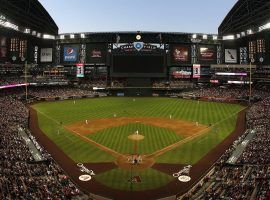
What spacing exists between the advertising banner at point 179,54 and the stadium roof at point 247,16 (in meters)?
19.1

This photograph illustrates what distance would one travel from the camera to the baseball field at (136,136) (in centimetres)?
2958

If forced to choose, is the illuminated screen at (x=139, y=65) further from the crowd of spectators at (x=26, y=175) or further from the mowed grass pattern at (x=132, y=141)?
the crowd of spectators at (x=26, y=175)

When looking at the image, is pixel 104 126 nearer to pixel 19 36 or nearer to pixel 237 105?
pixel 237 105

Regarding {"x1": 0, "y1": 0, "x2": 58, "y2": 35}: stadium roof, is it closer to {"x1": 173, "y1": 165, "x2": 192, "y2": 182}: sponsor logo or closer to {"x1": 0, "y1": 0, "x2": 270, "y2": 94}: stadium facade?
{"x1": 0, "y1": 0, "x2": 270, "y2": 94}: stadium facade

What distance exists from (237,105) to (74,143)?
48576 mm

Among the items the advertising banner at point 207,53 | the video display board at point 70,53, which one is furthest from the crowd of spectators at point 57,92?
the advertising banner at point 207,53

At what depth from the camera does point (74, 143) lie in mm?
39625

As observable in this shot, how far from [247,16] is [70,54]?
61.0m

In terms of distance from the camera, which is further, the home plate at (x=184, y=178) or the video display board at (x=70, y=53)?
the video display board at (x=70, y=53)

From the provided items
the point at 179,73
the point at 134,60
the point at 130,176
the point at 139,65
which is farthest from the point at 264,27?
the point at 130,176

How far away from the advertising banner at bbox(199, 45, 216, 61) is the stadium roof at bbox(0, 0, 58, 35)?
5420 cm

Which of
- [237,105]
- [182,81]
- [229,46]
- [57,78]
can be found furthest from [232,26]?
[57,78]

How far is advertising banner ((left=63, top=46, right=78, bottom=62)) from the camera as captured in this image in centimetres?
10300

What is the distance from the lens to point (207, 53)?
336ft
